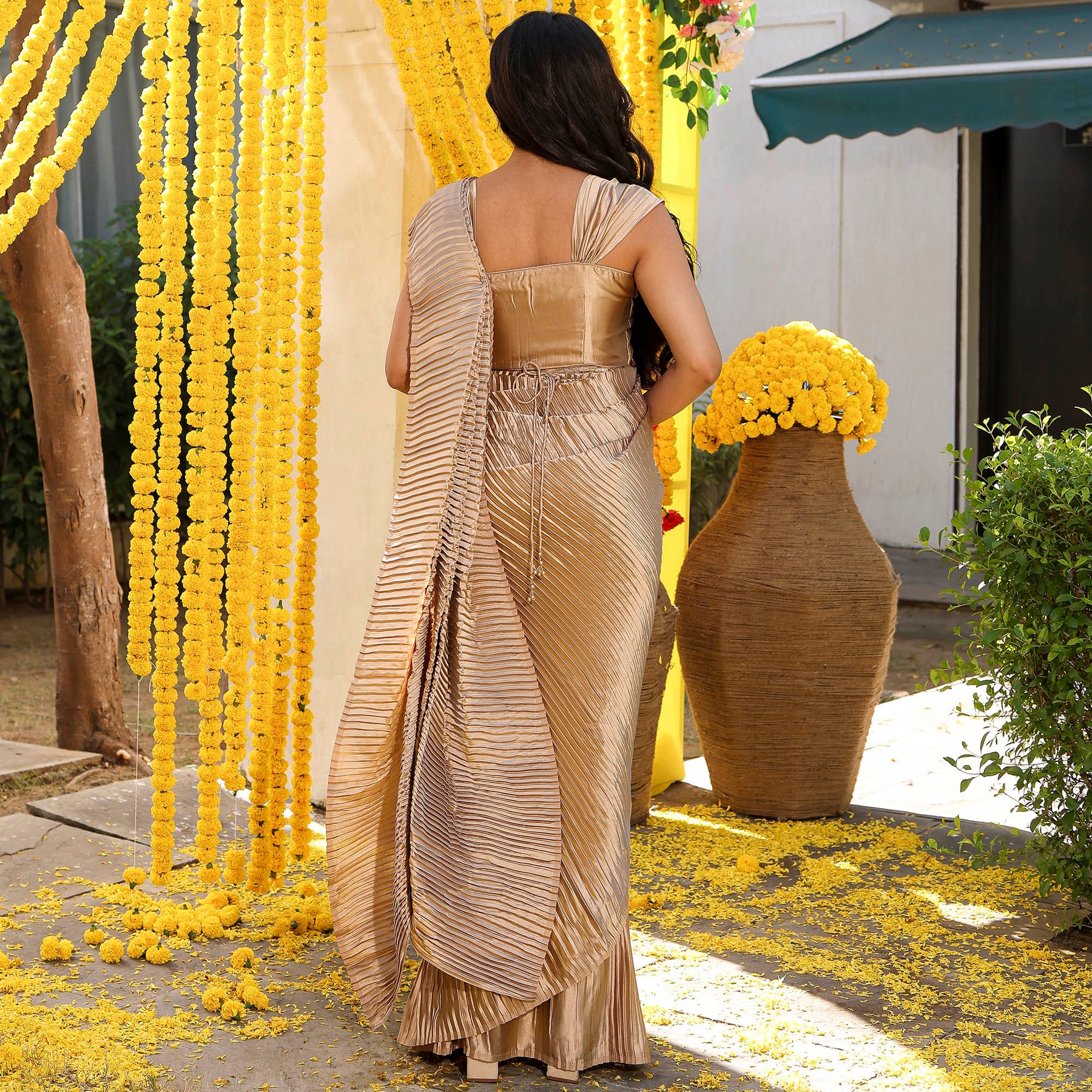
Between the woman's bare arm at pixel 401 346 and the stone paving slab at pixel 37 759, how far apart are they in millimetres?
2399

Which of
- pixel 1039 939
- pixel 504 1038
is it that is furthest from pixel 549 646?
pixel 1039 939

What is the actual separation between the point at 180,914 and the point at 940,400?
7.68 m

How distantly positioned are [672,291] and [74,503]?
9.78 feet

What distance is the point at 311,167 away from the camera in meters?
3.50

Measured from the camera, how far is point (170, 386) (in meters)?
3.25

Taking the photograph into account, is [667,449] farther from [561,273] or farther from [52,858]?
[52,858]

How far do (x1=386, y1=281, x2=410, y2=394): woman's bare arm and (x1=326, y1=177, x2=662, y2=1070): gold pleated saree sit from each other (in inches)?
2.8

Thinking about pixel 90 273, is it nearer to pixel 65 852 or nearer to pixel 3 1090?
pixel 65 852

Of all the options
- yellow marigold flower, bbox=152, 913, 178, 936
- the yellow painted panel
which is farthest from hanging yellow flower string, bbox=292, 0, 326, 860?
the yellow painted panel


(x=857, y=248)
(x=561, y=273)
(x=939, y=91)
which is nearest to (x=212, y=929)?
(x=561, y=273)

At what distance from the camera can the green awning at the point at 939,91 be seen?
5766mm

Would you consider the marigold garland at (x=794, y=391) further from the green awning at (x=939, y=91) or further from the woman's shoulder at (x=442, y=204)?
the green awning at (x=939, y=91)

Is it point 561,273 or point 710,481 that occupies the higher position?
point 561,273

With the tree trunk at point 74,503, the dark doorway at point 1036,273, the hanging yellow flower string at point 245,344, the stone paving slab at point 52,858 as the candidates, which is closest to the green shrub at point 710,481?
the dark doorway at point 1036,273
